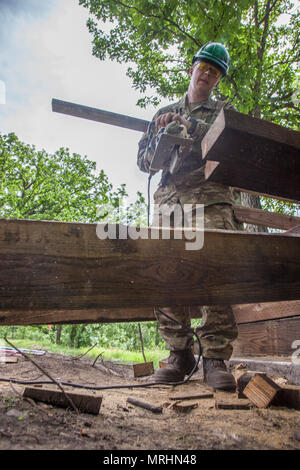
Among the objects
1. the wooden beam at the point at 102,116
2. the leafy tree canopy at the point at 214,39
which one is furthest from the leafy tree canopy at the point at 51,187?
the wooden beam at the point at 102,116

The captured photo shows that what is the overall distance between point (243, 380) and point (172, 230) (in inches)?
47.9

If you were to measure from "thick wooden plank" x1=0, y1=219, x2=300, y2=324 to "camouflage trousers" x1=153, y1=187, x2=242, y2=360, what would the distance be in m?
1.11

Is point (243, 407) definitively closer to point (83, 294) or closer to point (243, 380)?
point (243, 380)

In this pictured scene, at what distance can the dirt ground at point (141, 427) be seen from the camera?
1.00m

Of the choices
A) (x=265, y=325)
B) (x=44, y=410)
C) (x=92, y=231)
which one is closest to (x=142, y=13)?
(x=265, y=325)

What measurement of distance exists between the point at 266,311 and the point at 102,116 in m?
3.14

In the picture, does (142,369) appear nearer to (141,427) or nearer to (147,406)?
(147,406)

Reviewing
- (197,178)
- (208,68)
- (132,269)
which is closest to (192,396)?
(132,269)

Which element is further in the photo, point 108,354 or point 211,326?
point 108,354

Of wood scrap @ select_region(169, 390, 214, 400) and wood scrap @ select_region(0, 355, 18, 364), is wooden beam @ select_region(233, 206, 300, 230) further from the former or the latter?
wood scrap @ select_region(0, 355, 18, 364)

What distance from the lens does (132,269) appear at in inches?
45.3

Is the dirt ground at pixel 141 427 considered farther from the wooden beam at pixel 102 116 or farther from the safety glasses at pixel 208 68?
the wooden beam at pixel 102 116

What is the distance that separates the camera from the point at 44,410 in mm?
1301

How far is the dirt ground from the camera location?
100 cm
